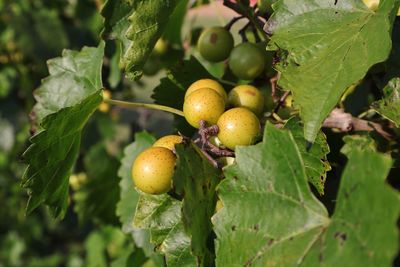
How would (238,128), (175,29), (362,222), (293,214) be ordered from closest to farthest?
(362,222) < (293,214) < (238,128) < (175,29)

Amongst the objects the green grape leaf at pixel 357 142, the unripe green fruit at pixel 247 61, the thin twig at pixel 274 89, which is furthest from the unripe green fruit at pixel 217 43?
the green grape leaf at pixel 357 142

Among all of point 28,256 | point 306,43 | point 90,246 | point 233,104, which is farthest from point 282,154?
point 28,256

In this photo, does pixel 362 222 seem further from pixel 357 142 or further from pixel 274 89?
pixel 274 89

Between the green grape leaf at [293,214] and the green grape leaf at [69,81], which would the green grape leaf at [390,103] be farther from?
the green grape leaf at [69,81]

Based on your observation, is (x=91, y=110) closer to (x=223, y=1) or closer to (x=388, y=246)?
(x=223, y=1)

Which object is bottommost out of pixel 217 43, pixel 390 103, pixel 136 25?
pixel 217 43

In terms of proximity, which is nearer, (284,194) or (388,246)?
Answer: (388,246)

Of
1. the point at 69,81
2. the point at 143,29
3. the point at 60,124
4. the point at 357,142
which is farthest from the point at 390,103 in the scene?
the point at 69,81
